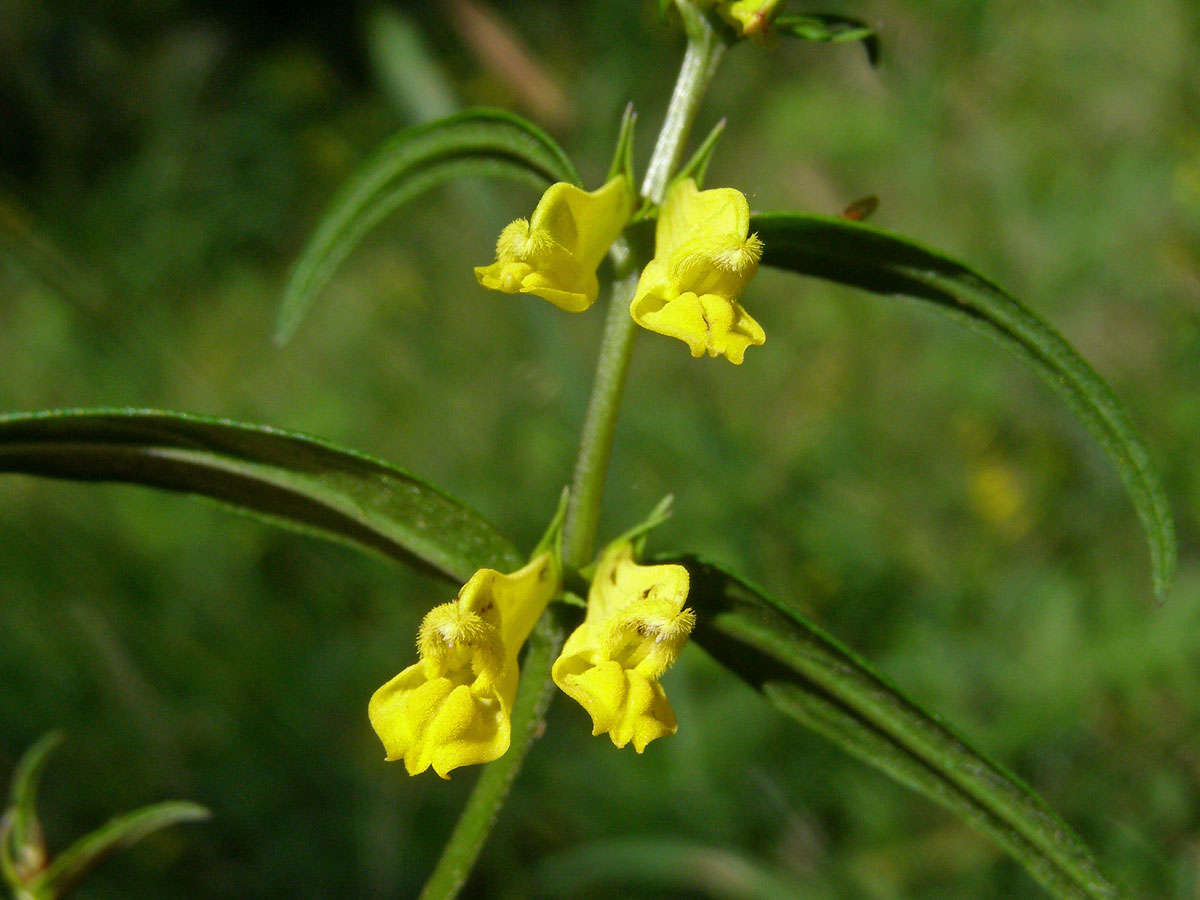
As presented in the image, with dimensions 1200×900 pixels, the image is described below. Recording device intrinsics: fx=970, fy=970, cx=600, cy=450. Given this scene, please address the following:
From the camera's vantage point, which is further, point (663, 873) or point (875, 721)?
point (663, 873)

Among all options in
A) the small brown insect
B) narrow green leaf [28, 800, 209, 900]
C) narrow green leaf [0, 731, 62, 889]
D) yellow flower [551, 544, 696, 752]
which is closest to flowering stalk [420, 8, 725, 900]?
yellow flower [551, 544, 696, 752]

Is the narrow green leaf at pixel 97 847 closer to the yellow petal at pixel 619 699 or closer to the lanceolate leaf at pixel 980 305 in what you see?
the yellow petal at pixel 619 699

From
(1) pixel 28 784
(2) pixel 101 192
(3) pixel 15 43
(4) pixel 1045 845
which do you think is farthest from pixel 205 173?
(4) pixel 1045 845

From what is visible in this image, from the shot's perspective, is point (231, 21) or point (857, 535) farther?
point (231, 21)

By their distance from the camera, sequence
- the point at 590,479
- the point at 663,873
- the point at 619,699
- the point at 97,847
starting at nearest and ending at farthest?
the point at 619,699, the point at 590,479, the point at 97,847, the point at 663,873

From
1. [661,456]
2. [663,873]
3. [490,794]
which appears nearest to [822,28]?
[490,794]

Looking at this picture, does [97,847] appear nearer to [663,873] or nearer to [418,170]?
[418,170]

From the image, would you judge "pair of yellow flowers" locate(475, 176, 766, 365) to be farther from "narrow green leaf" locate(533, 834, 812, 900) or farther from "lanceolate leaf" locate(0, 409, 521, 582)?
"narrow green leaf" locate(533, 834, 812, 900)

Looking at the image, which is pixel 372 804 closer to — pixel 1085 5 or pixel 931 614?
pixel 931 614
